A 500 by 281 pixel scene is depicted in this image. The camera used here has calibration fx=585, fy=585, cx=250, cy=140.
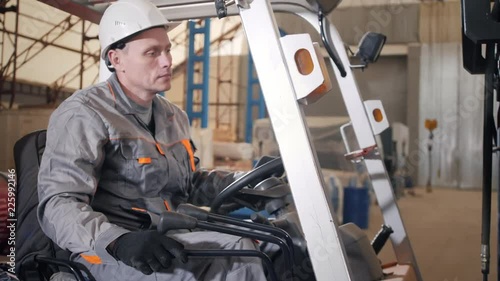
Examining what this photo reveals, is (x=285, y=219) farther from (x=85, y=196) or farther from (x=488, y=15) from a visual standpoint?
(x=488, y=15)

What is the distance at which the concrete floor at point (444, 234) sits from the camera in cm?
521

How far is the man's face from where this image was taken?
6.51 ft

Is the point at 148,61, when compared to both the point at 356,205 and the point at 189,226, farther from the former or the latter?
the point at 356,205

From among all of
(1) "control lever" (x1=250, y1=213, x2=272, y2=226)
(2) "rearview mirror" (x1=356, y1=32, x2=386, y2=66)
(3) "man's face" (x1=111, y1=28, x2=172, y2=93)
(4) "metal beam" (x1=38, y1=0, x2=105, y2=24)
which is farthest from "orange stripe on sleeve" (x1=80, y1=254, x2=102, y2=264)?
Result: (2) "rearview mirror" (x1=356, y1=32, x2=386, y2=66)

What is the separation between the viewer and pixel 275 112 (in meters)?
1.58

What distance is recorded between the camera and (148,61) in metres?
1.99

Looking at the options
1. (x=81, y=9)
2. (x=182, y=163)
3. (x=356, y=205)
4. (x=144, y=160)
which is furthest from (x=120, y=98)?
(x=356, y=205)

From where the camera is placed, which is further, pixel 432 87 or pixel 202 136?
pixel 432 87

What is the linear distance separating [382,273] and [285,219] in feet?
1.62

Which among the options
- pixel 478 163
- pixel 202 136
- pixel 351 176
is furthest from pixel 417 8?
pixel 202 136

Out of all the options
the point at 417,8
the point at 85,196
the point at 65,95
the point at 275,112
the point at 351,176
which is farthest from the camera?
the point at 417,8

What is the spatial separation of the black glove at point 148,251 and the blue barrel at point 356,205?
5.92 m

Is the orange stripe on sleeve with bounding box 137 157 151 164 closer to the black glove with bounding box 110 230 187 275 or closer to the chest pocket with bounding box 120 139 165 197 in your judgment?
the chest pocket with bounding box 120 139 165 197

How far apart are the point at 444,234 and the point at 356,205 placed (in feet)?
3.79
